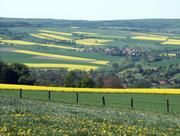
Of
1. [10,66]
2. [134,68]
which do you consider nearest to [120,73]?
[134,68]

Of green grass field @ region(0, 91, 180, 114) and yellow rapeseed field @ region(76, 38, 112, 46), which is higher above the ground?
yellow rapeseed field @ region(76, 38, 112, 46)

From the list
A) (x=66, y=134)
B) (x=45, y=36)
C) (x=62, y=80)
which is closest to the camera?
(x=66, y=134)

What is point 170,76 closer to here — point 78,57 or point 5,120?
point 78,57

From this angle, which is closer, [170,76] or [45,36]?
[170,76]

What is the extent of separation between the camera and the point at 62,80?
8594cm

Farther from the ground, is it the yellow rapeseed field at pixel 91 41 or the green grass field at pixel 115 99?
the yellow rapeseed field at pixel 91 41

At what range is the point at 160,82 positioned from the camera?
97.0m

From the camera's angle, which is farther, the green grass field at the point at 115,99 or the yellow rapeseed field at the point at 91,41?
the yellow rapeseed field at the point at 91,41

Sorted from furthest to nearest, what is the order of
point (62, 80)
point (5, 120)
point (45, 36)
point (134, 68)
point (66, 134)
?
point (45, 36) → point (134, 68) → point (62, 80) → point (5, 120) → point (66, 134)

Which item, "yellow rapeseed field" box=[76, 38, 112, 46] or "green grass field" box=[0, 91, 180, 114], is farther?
"yellow rapeseed field" box=[76, 38, 112, 46]

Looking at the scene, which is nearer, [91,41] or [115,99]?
[115,99]

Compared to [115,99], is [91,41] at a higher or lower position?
higher

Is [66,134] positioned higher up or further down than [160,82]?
higher up

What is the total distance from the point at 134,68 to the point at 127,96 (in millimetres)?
66131
